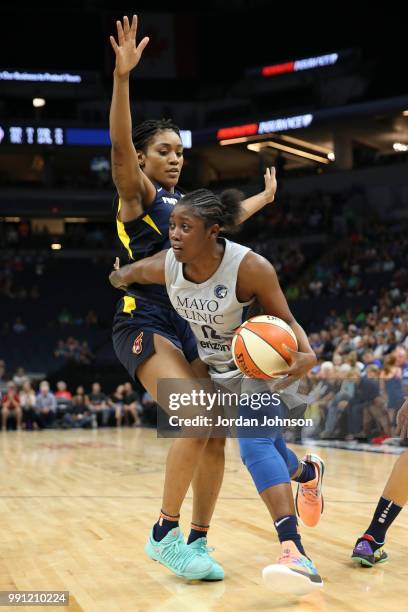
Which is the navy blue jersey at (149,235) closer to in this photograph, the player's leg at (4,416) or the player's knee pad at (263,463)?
the player's knee pad at (263,463)

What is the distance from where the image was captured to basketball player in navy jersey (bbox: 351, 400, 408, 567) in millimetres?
4113

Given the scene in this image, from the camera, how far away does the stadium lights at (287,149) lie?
2897cm

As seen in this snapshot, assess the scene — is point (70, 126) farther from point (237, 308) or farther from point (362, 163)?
point (237, 308)

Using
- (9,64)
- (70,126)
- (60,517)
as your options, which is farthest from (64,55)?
(60,517)

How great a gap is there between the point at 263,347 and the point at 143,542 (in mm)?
1847

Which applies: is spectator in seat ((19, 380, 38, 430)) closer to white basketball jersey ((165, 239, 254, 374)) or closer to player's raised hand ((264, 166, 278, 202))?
player's raised hand ((264, 166, 278, 202))

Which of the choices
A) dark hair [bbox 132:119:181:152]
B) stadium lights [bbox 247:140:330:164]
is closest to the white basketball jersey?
dark hair [bbox 132:119:181:152]

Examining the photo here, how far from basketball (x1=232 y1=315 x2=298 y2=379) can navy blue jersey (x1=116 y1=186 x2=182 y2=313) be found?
0.72m

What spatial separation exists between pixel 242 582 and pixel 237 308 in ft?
4.06

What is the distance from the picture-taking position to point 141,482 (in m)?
8.16

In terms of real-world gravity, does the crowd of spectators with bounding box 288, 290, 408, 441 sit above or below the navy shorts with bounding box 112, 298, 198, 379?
below

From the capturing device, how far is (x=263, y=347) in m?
3.54

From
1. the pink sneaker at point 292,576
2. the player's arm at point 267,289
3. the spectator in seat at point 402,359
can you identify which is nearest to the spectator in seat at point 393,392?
the spectator in seat at point 402,359

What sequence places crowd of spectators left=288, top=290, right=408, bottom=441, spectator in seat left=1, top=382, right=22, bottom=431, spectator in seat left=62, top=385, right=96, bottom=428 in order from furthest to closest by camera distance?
spectator in seat left=62, top=385, right=96, bottom=428, spectator in seat left=1, top=382, right=22, bottom=431, crowd of spectators left=288, top=290, right=408, bottom=441
